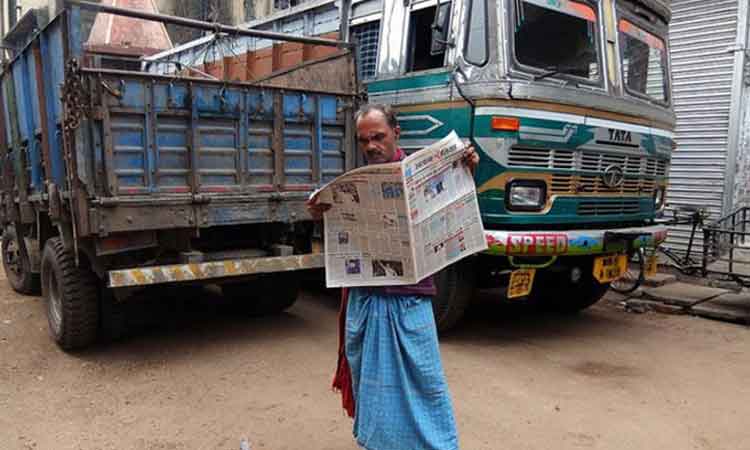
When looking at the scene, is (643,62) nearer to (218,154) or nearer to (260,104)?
(260,104)

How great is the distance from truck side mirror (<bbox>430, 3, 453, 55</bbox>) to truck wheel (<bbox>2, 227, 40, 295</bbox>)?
14.3 ft

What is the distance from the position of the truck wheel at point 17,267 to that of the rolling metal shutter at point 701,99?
7.24 m

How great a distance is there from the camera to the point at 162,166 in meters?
3.76

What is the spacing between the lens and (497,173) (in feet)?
13.6

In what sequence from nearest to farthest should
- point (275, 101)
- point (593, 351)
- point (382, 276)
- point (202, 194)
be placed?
point (382, 276) < point (202, 194) < point (275, 101) < point (593, 351)

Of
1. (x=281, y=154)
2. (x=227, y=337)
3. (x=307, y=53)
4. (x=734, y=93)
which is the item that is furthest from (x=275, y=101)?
(x=734, y=93)

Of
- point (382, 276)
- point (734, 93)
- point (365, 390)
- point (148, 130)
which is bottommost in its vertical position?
point (365, 390)

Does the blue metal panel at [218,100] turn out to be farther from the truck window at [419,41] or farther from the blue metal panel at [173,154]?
the truck window at [419,41]

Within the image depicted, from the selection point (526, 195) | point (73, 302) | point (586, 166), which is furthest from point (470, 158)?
point (73, 302)

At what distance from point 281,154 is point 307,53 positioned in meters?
1.66

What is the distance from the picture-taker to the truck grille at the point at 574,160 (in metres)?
4.17

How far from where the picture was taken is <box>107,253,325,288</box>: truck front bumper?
3600 millimetres

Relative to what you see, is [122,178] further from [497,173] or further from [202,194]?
[497,173]

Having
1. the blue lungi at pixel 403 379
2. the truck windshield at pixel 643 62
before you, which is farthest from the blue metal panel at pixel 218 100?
the truck windshield at pixel 643 62
